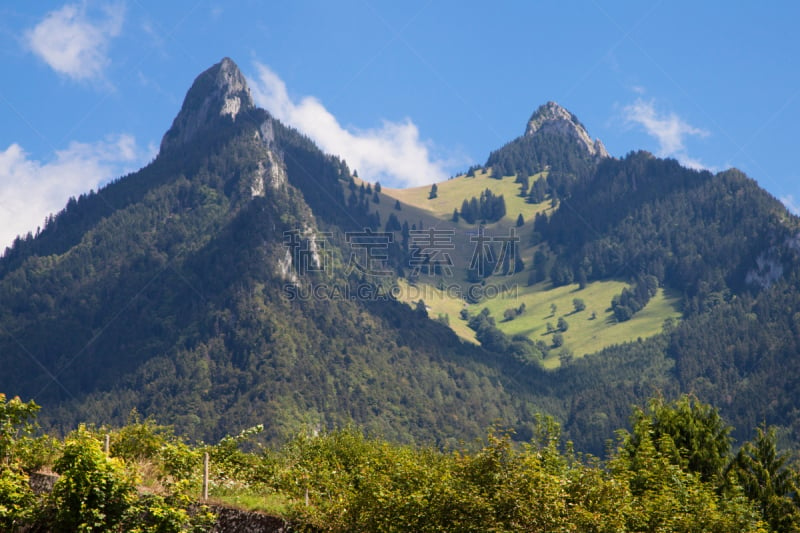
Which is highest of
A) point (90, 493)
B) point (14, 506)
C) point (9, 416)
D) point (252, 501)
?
point (9, 416)

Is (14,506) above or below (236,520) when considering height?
above

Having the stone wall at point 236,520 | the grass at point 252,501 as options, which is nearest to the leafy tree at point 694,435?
the grass at point 252,501

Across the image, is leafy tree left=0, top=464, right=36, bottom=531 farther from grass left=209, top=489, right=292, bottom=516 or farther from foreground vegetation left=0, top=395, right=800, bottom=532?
grass left=209, top=489, right=292, bottom=516

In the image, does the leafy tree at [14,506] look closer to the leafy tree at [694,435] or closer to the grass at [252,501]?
the grass at [252,501]

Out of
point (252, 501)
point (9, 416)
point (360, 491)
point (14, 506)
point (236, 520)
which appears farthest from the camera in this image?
point (252, 501)

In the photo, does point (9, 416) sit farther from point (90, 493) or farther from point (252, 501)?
point (252, 501)

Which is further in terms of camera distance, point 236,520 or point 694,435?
point 694,435

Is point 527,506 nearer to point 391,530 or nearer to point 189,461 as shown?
point 391,530

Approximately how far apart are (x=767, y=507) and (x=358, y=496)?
34064mm

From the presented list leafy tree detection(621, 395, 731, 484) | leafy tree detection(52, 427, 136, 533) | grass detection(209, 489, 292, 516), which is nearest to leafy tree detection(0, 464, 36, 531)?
leafy tree detection(52, 427, 136, 533)

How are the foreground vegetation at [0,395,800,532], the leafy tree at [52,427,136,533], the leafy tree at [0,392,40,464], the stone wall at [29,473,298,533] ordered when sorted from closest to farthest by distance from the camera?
1. the foreground vegetation at [0,395,800,532]
2. the leafy tree at [52,427,136,533]
3. the leafy tree at [0,392,40,464]
4. the stone wall at [29,473,298,533]

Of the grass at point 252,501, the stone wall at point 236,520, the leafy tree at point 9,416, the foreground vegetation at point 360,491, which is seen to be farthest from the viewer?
the grass at point 252,501

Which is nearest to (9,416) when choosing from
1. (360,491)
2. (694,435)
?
(360,491)

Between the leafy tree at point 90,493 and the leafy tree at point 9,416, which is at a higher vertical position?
the leafy tree at point 9,416
